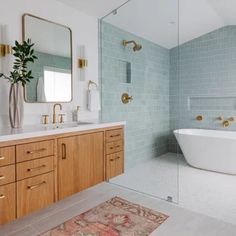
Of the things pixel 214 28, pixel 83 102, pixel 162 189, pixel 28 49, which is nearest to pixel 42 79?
pixel 28 49

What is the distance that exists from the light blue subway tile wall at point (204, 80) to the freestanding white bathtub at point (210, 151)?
0.46m

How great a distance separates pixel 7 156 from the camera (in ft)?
5.69

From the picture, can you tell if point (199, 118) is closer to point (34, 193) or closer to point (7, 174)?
point (34, 193)

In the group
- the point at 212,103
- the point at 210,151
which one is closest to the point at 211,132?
the point at 212,103

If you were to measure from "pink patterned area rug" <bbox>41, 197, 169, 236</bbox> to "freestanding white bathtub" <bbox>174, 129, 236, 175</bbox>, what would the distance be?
5.34ft

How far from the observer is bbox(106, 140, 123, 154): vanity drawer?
2773mm

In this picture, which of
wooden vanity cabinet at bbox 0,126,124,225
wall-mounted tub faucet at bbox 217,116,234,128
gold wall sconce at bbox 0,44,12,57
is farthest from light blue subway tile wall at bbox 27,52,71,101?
wall-mounted tub faucet at bbox 217,116,234,128

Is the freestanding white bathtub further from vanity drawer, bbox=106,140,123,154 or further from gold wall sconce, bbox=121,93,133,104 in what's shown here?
vanity drawer, bbox=106,140,123,154

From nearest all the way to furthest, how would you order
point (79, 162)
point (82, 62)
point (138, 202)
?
point (79, 162), point (138, 202), point (82, 62)

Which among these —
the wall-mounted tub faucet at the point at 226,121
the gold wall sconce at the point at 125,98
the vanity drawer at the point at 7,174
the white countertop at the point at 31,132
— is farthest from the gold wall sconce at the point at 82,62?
the wall-mounted tub faucet at the point at 226,121

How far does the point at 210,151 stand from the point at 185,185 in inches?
31.9

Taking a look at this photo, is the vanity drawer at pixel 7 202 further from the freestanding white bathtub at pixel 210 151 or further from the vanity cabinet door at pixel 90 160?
the freestanding white bathtub at pixel 210 151

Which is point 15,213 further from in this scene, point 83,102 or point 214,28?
point 214,28

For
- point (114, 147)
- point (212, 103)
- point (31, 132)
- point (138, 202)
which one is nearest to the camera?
point (31, 132)
